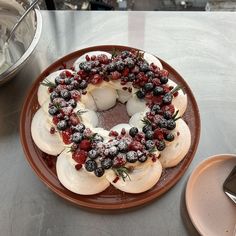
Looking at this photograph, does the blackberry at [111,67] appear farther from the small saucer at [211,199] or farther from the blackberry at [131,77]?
the small saucer at [211,199]

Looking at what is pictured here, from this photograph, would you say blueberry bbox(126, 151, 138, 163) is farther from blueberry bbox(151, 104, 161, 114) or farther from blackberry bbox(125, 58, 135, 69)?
blackberry bbox(125, 58, 135, 69)

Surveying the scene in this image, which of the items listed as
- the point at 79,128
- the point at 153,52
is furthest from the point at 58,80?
the point at 153,52

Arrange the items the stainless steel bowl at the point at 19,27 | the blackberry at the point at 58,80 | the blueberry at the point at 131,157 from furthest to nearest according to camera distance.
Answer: the stainless steel bowl at the point at 19,27
the blackberry at the point at 58,80
the blueberry at the point at 131,157

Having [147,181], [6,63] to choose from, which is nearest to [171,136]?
[147,181]

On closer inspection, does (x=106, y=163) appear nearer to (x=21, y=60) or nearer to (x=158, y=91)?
(x=158, y=91)

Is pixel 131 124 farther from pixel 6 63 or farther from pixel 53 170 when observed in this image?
pixel 6 63

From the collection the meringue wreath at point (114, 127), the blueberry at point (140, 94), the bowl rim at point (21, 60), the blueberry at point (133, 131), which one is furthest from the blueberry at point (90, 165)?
the bowl rim at point (21, 60)
